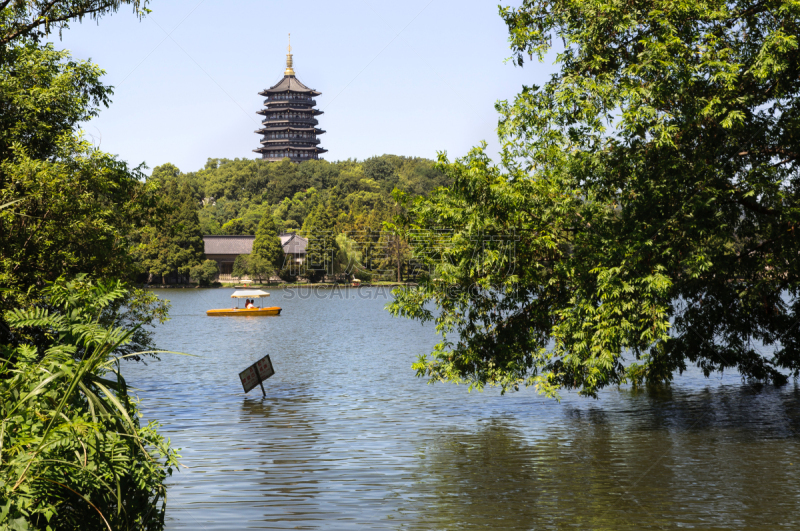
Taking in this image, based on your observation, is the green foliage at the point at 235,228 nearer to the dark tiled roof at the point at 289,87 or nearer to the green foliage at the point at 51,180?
the dark tiled roof at the point at 289,87

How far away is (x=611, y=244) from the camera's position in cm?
1318

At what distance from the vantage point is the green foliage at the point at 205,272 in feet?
284

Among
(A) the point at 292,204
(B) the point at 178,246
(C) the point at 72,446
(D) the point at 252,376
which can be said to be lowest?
(D) the point at 252,376

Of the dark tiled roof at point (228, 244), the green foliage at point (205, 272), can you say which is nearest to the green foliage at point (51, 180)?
the green foliage at point (205, 272)

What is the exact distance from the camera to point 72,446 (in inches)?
166

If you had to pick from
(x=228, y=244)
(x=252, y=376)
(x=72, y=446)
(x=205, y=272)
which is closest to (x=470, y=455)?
(x=252, y=376)

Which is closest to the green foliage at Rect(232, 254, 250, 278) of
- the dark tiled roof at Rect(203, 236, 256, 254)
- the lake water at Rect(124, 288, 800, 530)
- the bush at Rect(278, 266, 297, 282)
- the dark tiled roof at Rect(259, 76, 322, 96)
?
the dark tiled roof at Rect(203, 236, 256, 254)

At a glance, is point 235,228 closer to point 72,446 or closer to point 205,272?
point 205,272

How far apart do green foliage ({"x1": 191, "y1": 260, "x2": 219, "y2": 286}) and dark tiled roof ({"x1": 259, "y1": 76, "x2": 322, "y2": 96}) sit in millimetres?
61361

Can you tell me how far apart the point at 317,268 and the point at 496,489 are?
3064 inches

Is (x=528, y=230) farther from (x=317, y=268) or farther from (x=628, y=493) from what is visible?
(x=317, y=268)

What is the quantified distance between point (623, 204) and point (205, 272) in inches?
3108

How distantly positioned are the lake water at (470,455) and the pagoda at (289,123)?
409ft

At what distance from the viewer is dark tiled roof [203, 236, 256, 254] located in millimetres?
95375
